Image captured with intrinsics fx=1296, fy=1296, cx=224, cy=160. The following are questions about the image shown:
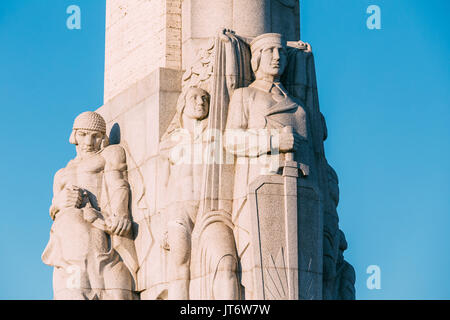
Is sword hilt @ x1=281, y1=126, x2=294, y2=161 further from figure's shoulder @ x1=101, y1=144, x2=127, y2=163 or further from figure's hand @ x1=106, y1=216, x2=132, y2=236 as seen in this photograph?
figure's shoulder @ x1=101, y1=144, x2=127, y2=163

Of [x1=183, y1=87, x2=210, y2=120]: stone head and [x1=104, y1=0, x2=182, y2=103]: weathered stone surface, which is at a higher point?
[x1=104, y1=0, x2=182, y2=103]: weathered stone surface

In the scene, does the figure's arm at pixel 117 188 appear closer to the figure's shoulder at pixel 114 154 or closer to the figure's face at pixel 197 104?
the figure's shoulder at pixel 114 154

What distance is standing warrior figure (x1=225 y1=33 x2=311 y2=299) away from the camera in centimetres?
1975

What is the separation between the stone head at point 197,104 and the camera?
68.1 feet

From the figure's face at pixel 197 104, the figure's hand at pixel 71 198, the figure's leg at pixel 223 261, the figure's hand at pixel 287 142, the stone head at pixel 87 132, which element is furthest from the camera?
the stone head at pixel 87 132

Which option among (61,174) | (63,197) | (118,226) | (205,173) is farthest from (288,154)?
(61,174)

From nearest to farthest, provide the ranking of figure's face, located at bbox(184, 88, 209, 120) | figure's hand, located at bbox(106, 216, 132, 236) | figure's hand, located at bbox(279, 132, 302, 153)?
figure's hand, located at bbox(279, 132, 302, 153) → figure's face, located at bbox(184, 88, 209, 120) → figure's hand, located at bbox(106, 216, 132, 236)

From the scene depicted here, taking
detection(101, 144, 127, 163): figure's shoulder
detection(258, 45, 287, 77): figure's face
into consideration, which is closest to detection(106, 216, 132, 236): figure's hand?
detection(101, 144, 127, 163): figure's shoulder

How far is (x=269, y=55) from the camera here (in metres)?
20.7

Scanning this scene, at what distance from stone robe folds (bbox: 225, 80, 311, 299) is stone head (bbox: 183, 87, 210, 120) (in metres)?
0.51

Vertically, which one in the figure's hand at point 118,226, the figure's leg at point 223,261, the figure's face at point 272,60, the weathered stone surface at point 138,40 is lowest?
the figure's leg at point 223,261

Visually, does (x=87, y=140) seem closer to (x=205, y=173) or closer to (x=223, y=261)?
(x=205, y=173)

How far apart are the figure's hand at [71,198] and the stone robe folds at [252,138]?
9.44ft

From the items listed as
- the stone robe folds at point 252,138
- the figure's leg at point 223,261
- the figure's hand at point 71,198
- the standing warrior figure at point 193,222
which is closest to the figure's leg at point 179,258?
the standing warrior figure at point 193,222
